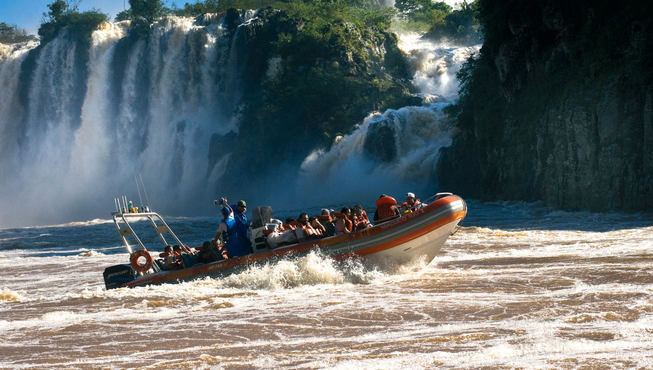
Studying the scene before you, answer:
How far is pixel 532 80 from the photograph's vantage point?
107 feet

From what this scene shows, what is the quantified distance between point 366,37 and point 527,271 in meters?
49.7

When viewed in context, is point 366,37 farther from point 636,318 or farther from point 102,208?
point 636,318

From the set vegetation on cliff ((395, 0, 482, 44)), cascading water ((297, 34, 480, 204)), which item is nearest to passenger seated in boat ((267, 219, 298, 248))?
cascading water ((297, 34, 480, 204))

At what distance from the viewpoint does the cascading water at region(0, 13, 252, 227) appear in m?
63.0

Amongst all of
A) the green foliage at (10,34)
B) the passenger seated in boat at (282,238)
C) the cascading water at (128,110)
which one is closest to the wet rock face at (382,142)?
the cascading water at (128,110)

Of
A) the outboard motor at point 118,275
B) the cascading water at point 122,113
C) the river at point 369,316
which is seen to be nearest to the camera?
the river at point 369,316

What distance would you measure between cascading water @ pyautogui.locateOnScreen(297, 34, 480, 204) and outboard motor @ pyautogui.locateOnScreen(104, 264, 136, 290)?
29.0 metres

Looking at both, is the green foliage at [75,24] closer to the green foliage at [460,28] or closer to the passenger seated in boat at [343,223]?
the green foliage at [460,28]

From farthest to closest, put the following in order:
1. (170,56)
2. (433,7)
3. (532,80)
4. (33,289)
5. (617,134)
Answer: (433,7) → (170,56) → (532,80) → (617,134) → (33,289)

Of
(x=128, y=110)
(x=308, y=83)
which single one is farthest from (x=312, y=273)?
(x=128, y=110)

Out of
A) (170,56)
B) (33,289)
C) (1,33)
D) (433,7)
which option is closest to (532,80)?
(33,289)

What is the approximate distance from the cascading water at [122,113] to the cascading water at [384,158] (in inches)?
540

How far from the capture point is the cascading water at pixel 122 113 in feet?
207

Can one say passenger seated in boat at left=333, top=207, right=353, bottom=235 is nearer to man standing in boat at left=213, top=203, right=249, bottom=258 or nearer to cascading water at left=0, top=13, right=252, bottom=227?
man standing in boat at left=213, top=203, right=249, bottom=258
